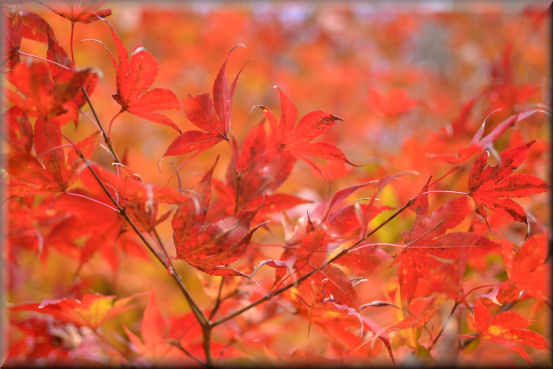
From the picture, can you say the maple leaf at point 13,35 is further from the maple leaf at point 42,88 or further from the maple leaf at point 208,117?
the maple leaf at point 208,117

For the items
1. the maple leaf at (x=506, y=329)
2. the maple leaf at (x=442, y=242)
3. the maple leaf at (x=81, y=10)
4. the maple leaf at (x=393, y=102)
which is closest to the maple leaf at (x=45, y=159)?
the maple leaf at (x=81, y=10)

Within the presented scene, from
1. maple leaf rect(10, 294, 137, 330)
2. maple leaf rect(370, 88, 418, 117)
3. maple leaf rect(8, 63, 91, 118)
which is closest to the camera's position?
maple leaf rect(8, 63, 91, 118)

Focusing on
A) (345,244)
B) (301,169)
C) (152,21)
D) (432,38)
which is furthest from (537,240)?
(432,38)

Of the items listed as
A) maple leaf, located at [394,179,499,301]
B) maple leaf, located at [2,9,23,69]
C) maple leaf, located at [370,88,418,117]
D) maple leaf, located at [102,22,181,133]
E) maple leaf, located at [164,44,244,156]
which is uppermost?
maple leaf, located at [2,9,23,69]

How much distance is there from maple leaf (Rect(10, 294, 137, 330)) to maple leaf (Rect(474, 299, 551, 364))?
37cm

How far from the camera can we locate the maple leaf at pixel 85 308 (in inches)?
19.9

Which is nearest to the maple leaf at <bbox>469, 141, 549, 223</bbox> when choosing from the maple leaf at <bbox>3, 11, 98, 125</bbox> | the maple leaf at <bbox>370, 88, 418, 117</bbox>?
the maple leaf at <bbox>3, 11, 98, 125</bbox>

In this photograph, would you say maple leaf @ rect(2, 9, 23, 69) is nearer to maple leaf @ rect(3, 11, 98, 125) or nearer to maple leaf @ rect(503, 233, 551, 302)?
maple leaf @ rect(3, 11, 98, 125)

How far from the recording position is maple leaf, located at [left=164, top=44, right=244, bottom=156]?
450mm

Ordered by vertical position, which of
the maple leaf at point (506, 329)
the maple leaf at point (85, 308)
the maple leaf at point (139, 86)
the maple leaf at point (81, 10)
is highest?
the maple leaf at point (81, 10)

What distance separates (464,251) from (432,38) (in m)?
3.45

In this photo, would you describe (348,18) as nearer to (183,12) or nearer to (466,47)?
(466,47)

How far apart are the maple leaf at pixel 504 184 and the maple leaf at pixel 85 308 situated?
38 cm

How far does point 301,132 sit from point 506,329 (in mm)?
288
